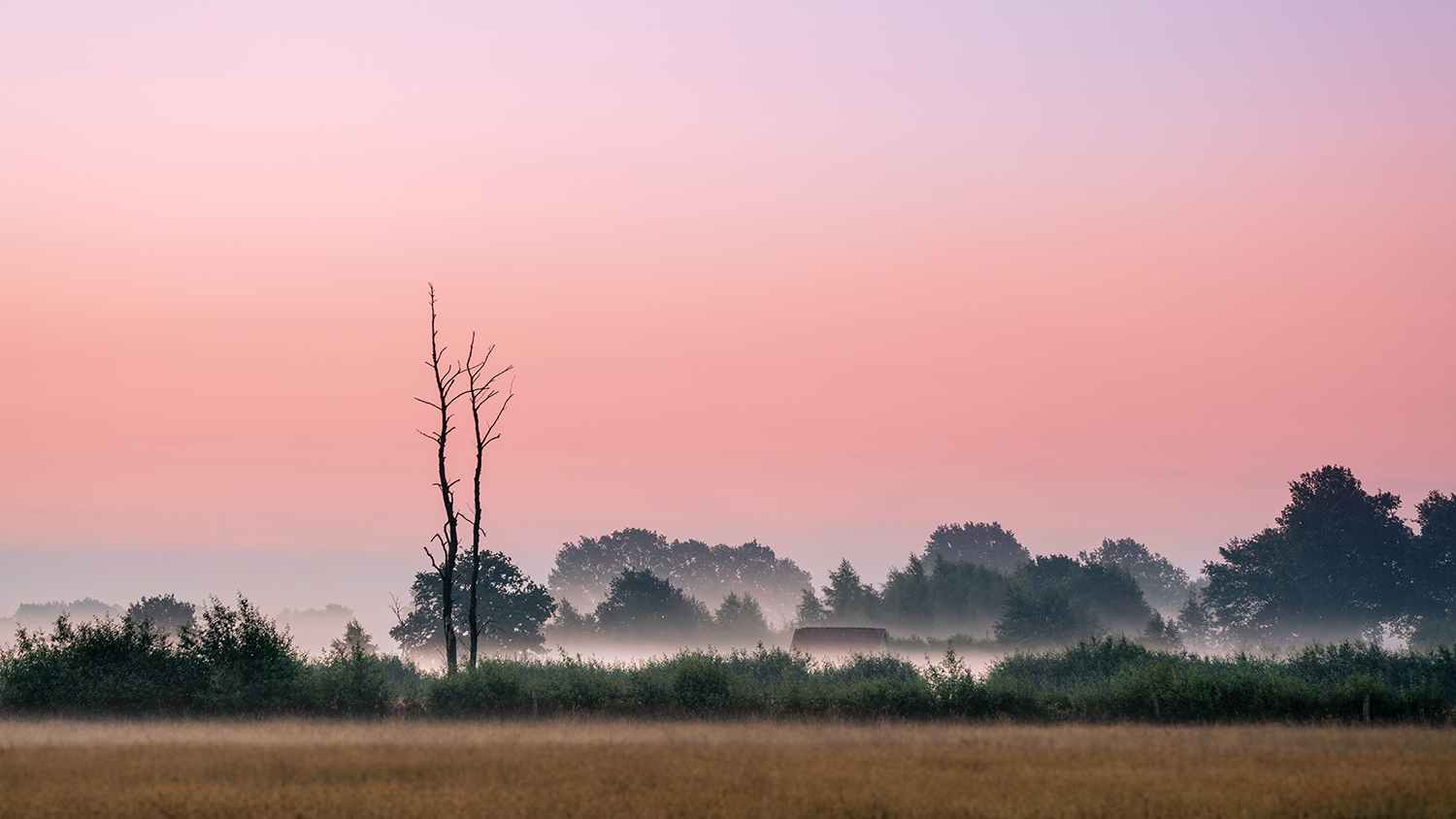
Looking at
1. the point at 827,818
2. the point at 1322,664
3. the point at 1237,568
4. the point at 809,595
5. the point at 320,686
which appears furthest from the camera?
the point at 809,595

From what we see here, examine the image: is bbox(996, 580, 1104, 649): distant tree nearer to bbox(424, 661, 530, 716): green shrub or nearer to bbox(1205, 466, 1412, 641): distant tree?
bbox(1205, 466, 1412, 641): distant tree

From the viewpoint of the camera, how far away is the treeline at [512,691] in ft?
128

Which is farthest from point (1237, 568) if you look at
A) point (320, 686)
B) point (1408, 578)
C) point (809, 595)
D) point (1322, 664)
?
point (320, 686)

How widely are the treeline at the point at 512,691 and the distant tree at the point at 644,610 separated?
8809 centimetres

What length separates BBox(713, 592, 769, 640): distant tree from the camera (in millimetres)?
131875

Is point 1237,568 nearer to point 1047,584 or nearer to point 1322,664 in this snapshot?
point 1047,584

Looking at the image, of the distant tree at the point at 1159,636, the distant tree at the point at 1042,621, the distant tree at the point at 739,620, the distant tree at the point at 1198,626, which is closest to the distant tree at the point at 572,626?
the distant tree at the point at 739,620

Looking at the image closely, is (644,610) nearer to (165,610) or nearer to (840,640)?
(840,640)

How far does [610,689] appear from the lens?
40312mm

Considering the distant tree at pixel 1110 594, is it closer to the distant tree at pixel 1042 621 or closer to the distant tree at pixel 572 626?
the distant tree at pixel 1042 621

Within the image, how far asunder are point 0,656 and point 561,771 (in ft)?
83.0

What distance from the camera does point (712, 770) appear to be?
26.4 metres

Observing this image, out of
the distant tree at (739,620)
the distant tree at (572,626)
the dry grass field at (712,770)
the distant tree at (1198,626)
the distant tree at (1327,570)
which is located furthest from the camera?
the distant tree at (572,626)

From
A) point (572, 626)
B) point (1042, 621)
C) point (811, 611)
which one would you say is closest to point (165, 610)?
point (572, 626)
